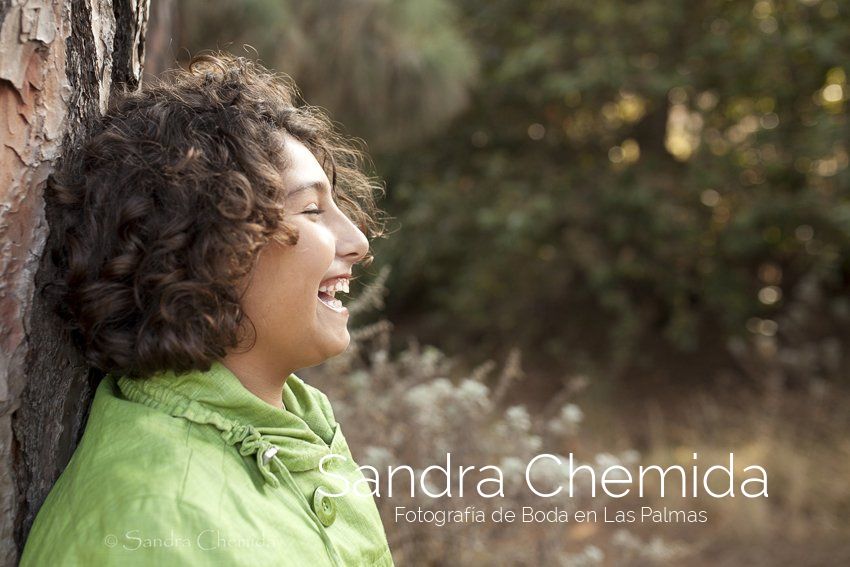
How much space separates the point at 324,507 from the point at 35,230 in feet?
1.77

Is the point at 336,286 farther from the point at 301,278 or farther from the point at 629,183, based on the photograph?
the point at 629,183

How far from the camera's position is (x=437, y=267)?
18.7 ft

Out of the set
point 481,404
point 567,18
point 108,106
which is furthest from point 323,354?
point 567,18

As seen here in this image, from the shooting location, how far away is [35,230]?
1.13m

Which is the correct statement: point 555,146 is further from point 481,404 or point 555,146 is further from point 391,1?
point 481,404

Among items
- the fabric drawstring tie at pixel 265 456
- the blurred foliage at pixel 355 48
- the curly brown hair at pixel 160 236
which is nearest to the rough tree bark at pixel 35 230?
the curly brown hair at pixel 160 236

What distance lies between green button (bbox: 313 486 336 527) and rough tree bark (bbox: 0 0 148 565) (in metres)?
0.37

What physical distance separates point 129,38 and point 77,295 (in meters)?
0.46

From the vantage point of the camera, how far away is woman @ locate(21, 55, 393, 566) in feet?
3.34

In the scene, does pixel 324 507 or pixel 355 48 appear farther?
pixel 355 48

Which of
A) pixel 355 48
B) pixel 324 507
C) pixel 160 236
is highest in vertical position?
pixel 355 48

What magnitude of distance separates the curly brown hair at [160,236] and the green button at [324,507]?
0.24 meters

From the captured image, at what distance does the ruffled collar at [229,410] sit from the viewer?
1146mm

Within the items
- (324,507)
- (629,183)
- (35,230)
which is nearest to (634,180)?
(629,183)
